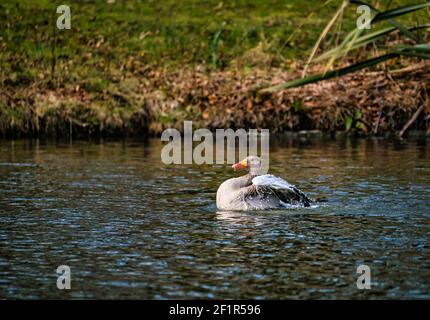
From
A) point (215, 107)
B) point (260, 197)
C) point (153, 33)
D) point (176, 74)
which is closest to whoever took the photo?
point (260, 197)

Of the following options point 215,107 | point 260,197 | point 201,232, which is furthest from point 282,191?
point 215,107

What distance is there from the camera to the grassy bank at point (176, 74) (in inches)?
1050

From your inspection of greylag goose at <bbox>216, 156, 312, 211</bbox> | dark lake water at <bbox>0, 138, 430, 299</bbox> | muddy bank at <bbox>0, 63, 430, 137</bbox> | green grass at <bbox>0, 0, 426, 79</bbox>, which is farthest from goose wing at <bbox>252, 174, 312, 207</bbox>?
green grass at <bbox>0, 0, 426, 79</bbox>

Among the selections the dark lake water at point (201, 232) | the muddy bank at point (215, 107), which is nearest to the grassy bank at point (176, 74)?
the muddy bank at point (215, 107)

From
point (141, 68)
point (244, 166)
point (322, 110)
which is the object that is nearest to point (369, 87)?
point (322, 110)

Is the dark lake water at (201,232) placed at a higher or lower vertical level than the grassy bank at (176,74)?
lower

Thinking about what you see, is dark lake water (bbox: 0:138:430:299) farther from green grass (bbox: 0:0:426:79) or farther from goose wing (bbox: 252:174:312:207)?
green grass (bbox: 0:0:426:79)

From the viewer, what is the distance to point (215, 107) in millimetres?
27625

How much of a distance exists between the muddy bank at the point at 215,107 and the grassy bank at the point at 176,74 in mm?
30

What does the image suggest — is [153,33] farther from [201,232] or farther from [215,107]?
[201,232]

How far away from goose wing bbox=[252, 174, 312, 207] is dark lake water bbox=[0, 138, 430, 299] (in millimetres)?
253

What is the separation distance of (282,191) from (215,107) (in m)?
12.2

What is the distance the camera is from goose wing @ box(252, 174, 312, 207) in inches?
610

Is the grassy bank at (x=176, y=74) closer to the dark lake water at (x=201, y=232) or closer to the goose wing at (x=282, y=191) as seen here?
the dark lake water at (x=201, y=232)
